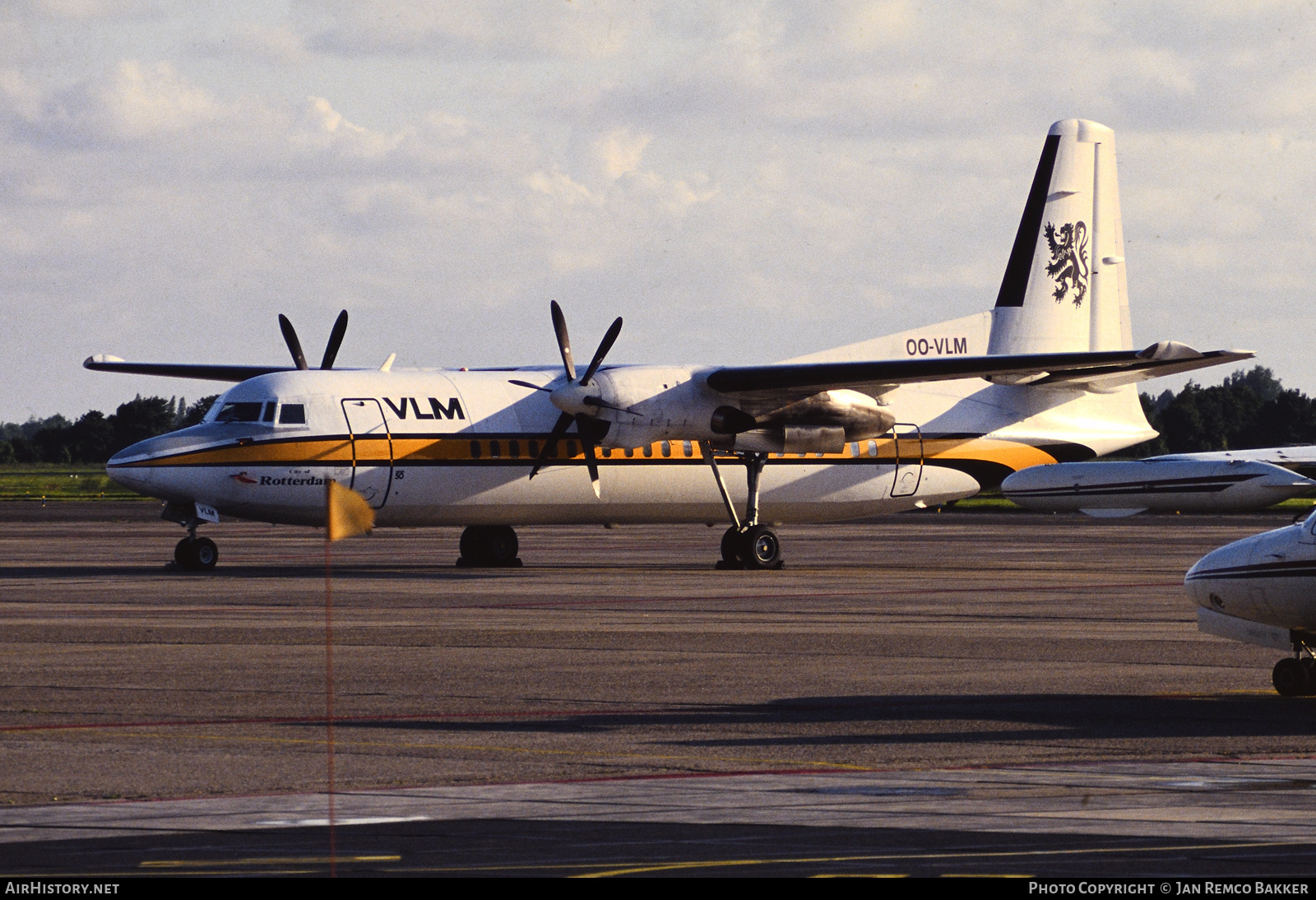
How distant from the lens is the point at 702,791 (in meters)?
10.6

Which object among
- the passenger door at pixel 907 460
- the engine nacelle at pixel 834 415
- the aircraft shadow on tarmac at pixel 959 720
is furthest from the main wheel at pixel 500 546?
the aircraft shadow on tarmac at pixel 959 720

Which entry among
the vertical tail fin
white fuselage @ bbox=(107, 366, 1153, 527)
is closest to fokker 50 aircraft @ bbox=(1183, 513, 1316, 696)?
white fuselage @ bbox=(107, 366, 1153, 527)

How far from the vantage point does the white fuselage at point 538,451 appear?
107 ft

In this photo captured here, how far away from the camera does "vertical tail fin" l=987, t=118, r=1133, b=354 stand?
41.8 metres

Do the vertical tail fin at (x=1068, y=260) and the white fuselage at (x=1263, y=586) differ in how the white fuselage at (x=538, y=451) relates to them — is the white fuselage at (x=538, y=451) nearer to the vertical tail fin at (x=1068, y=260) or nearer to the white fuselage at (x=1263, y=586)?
the vertical tail fin at (x=1068, y=260)

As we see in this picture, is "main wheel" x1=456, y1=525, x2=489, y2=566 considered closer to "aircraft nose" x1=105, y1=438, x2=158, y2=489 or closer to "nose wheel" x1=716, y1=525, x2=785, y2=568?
"nose wheel" x1=716, y1=525, x2=785, y2=568

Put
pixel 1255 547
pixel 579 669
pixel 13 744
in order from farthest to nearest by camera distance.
Result: pixel 579 669 < pixel 1255 547 < pixel 13 744

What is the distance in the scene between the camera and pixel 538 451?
34969 mm

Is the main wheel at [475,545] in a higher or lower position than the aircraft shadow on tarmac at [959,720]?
higher

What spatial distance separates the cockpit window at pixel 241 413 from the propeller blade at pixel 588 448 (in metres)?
5.88

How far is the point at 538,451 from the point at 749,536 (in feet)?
14.6

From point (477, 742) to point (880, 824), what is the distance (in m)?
4.11

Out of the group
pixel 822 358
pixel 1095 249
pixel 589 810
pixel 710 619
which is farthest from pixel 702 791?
pixel 1095 249
